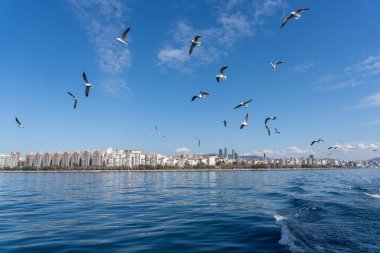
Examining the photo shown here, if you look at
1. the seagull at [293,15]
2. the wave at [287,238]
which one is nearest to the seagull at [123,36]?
the seagull at [293,15]

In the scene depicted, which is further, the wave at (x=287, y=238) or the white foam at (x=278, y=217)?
the white foam at (x=278, y=217)

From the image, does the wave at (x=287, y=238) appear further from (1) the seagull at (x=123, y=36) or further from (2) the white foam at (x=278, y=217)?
(1) the seagull at (x=123, y=36)

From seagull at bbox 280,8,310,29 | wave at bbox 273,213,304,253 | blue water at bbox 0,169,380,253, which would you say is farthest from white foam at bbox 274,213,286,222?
seagull at bbox 280,8,310,29

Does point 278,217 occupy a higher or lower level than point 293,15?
lower

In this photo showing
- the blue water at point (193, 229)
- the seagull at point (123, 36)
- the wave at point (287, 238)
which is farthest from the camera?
the seagull at point (123, 36)

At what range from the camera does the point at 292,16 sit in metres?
15.0

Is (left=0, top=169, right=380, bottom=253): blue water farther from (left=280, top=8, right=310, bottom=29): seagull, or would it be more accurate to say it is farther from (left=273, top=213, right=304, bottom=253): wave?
(left=280, top=8, right=310, bottom=29): seagull

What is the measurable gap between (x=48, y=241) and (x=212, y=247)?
5874 mm

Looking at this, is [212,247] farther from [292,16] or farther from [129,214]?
[292,16]

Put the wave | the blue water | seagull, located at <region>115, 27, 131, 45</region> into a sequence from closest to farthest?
the wave, the blue water, seagull, located at <region>115, 27, 131, 45</region>

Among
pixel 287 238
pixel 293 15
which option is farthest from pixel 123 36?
pixel 287 238

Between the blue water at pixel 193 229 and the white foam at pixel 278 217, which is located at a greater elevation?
the white foam at pixel 278 217

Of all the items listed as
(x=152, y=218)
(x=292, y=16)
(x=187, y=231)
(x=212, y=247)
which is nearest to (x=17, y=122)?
(x=152, y=218)

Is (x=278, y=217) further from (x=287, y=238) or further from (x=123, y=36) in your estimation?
(x=123, y=36)
